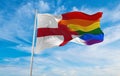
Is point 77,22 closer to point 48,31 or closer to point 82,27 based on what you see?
point 82,27

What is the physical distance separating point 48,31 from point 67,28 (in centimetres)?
210

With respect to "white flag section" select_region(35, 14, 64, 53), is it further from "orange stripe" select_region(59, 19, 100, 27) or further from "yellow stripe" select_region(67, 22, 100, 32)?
"yellow stripe" select_region(67, 22, 100, 32)

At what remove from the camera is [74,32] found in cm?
3391

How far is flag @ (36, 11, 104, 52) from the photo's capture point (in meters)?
32.2

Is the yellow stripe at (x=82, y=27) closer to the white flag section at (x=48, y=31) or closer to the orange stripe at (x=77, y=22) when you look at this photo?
Result: the orange stripe at (x=77, y=22)

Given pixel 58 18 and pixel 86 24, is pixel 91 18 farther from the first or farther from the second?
pixel 58 18

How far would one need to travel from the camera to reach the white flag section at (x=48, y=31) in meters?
31.8

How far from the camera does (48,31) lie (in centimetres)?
3259

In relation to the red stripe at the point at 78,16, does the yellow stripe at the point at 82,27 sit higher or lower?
lower

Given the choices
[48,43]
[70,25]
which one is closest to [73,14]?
[70,25]

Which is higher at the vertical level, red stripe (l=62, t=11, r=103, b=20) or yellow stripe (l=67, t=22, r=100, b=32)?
red stripe (l=62, t=11, r=103, b=20)

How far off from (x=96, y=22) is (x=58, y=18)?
3420 millimetres

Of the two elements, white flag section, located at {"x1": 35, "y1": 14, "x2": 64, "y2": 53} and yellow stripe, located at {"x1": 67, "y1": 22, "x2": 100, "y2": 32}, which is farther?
yellow stripe, located at {"x1": 67, "y1": 22, "x2": 100, "y2": 32}

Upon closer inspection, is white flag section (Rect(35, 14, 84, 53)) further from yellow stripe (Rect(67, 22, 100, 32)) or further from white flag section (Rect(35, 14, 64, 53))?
yellow stripe (Rect(67, 22, 100, 32))
